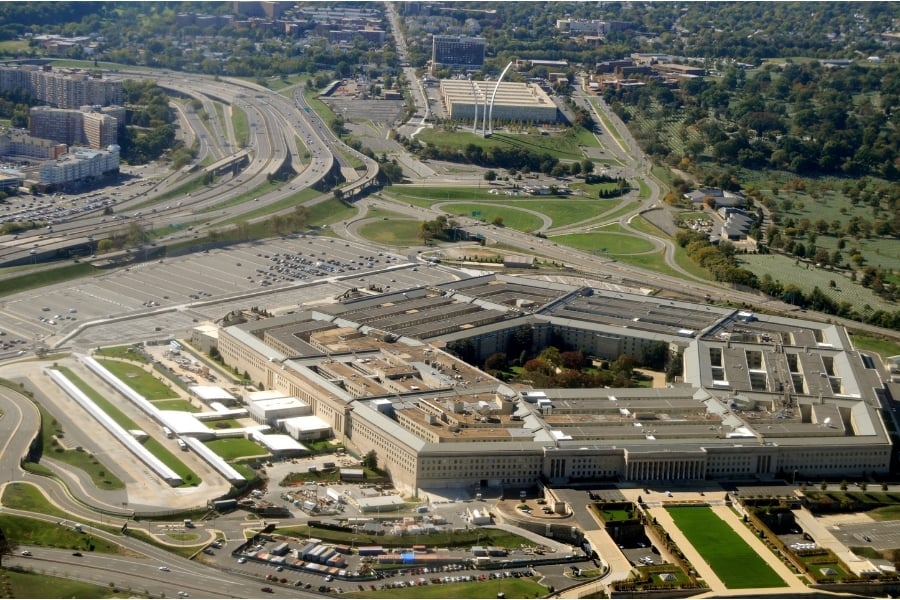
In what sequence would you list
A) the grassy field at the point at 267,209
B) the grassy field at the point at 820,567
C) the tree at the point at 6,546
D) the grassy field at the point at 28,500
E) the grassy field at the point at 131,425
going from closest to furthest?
the tree at the point at 6,546
the grassy field at the point at 820,567
the grassy field at the point at 28,500
the grassy field at the point at 131,425
the grassy field at the point at 267,209

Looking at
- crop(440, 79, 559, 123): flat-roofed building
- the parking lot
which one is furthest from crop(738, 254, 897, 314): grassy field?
crop(440, 79, 559, 123): flat-roofed building

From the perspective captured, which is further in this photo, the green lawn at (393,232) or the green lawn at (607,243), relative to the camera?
the green lawn at (607,243)

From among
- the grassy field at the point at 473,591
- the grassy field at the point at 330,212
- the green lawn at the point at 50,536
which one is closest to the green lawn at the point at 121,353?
the green lawn at the point at 50,536

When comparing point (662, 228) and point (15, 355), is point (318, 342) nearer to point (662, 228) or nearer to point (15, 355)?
point (15, 355)

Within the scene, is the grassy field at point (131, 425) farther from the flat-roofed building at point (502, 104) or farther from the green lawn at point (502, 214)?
the flat-roofed building at point (502, 104)

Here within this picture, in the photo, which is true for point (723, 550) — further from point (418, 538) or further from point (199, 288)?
point (199, 288)

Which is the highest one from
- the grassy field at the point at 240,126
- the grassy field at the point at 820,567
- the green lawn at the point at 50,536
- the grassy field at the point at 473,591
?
the grassy field at the point at 240,126
